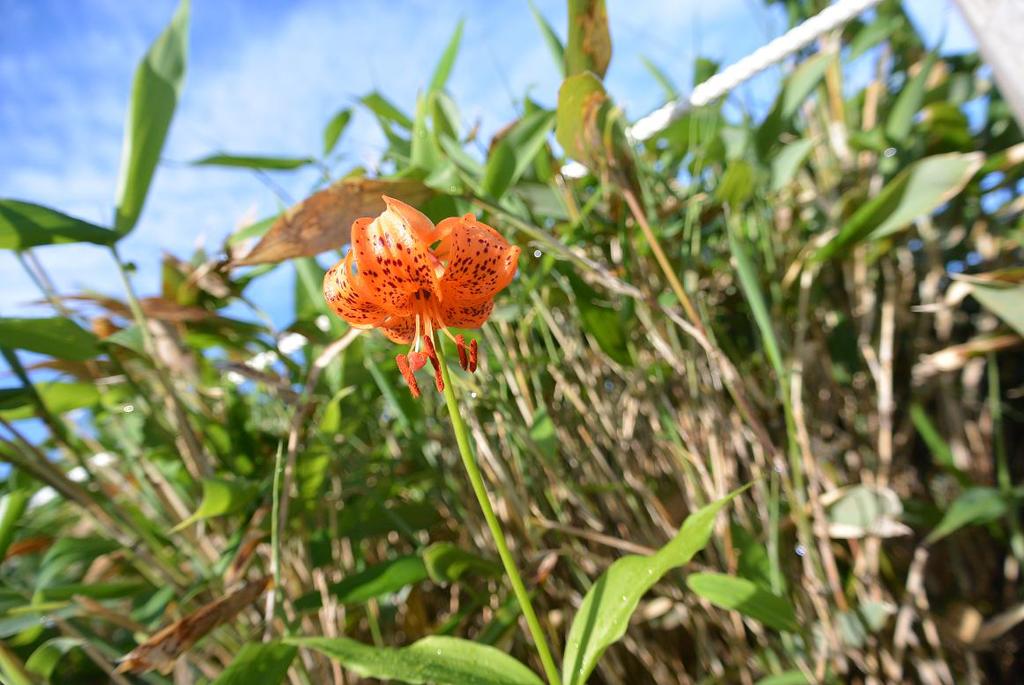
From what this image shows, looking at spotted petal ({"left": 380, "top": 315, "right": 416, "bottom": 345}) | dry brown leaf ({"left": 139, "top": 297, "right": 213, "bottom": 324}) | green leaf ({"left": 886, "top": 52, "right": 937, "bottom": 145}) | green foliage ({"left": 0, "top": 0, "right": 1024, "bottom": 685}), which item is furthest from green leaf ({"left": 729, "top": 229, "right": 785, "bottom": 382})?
dry brown leaf ({"left": 139, "top": 297, "right": 213, "bottom": 324})

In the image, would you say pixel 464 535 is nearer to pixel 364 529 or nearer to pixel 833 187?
pixel 364 529

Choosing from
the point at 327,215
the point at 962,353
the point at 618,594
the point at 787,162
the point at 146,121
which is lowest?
the point at 962,353

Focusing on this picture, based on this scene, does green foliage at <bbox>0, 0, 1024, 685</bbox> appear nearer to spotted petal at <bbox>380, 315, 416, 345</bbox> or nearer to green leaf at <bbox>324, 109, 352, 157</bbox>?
green leaf at <bbox>324, 109, 352, 157</bbox>

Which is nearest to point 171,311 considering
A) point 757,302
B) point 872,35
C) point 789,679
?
point 757,302

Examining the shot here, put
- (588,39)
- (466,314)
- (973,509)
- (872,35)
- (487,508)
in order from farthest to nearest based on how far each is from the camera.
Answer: (872,35) < (973,509) < (588,39) < (466,314) < (487,508)

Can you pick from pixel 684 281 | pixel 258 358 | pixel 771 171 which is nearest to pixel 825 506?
pixel 684 281

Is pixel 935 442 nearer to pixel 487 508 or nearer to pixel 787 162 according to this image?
pixel 787 162
